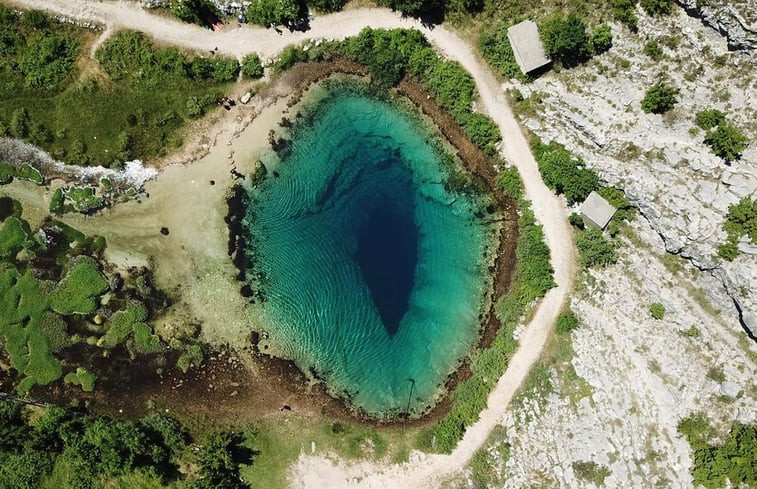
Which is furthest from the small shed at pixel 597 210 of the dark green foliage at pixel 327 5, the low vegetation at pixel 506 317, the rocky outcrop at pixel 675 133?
the dark green foliage at pixel 327 5

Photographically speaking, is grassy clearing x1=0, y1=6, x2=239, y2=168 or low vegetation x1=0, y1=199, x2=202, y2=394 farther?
low vegetation x1=0, y1=199, x2=202, y2=394

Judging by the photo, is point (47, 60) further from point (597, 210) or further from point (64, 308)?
point (597, 210)

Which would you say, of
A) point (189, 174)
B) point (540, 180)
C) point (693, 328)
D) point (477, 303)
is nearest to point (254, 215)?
point (189, 174)

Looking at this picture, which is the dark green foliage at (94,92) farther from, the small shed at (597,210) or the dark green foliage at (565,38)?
the small shed at (597,210)

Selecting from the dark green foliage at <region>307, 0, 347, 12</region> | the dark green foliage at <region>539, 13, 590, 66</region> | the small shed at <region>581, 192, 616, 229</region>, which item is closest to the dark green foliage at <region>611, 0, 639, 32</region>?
the dark green foliage at <region>539, 13, 590, 66</region>

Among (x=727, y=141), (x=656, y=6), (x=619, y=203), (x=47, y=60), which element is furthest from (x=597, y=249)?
(x=47, y=60)

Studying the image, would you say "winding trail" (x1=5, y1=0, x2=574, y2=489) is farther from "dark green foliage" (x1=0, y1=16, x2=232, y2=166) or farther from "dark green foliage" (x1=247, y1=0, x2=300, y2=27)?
"dark green foliage" (x1=0, y1=16, x2=232, y2=166)
